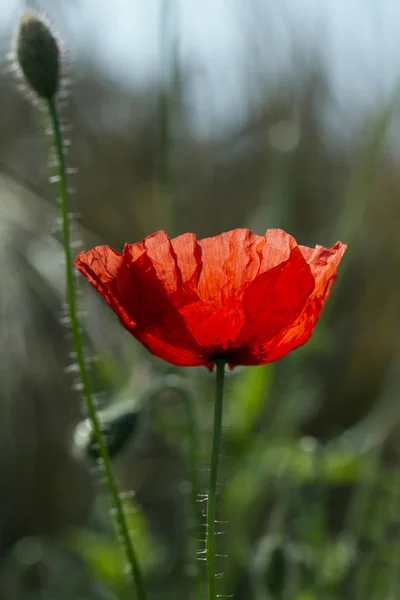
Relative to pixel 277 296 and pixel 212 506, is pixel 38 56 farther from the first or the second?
pixel 212 506

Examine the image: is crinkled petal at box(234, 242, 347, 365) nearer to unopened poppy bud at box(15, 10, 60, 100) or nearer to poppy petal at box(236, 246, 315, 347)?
poppy petal at box(236, 246, 315, 347)

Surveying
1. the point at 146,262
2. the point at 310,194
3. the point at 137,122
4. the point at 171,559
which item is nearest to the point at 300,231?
the point at 310,194

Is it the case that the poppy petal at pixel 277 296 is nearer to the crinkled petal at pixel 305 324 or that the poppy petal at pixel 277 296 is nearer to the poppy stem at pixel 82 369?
the crinkled petal at pixel 305 324

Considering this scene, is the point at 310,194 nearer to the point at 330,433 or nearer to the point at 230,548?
the point at 330,433

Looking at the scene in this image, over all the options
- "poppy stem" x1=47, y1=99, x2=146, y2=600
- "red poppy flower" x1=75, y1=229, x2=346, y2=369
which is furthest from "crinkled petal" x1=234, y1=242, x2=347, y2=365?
"poppy stem" x1=47, y1=99, x2=146, y2=600

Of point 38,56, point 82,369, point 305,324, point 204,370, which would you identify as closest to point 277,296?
point 305,324

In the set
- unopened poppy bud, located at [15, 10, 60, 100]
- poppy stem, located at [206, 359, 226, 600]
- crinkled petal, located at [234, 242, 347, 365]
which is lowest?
poppy stem, located at [206, 359, 226, 600]
